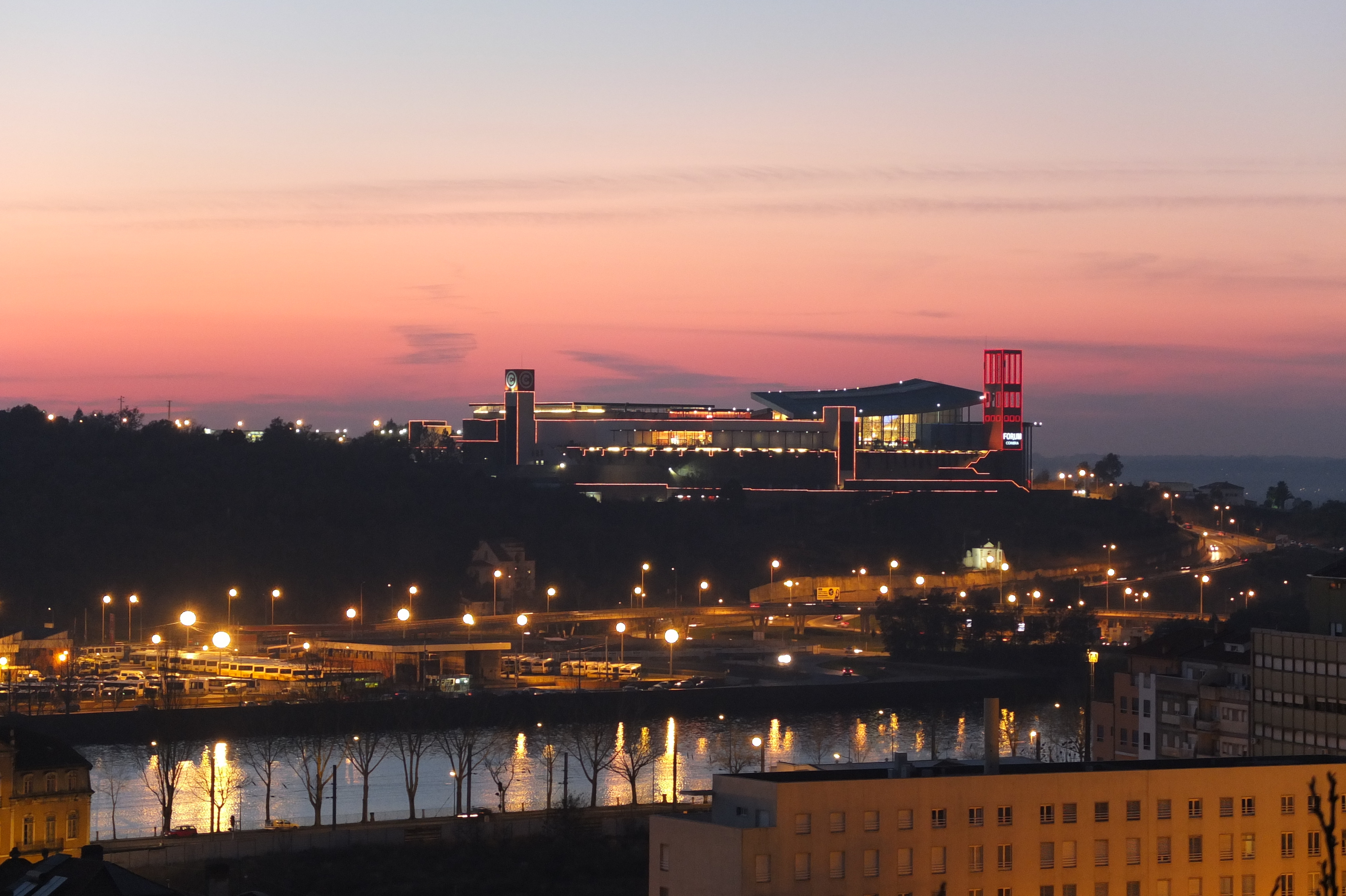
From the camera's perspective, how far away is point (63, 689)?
99.7 ft

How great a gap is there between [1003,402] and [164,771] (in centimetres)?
4255

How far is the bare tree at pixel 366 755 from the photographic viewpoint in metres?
23.0

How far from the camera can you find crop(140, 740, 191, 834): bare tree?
2206 cm

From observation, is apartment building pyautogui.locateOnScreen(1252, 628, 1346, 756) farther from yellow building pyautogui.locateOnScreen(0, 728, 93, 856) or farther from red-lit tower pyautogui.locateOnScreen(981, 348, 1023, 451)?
red-lit tower pyautogui.locateOnScreen(981, 348, 1023, 451)

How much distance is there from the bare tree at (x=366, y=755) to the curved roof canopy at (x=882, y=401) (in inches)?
1395

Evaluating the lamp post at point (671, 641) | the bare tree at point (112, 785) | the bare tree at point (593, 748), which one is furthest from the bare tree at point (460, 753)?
the bare tree at point (112, 785)

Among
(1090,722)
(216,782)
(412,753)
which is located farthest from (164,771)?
(1090,722)

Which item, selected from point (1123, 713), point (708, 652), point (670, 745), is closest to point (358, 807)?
point (670, 745)

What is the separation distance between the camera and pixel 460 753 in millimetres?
23578

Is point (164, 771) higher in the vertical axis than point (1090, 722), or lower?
lower

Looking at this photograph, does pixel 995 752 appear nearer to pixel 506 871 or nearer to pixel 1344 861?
pixel 1344 861

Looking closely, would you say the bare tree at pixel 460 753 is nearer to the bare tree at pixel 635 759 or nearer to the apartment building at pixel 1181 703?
the bare tree at pixel 635 759

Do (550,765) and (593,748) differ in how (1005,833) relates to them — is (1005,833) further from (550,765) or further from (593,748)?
(593,748)

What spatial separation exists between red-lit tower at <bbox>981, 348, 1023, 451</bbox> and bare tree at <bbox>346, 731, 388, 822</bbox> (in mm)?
36688
